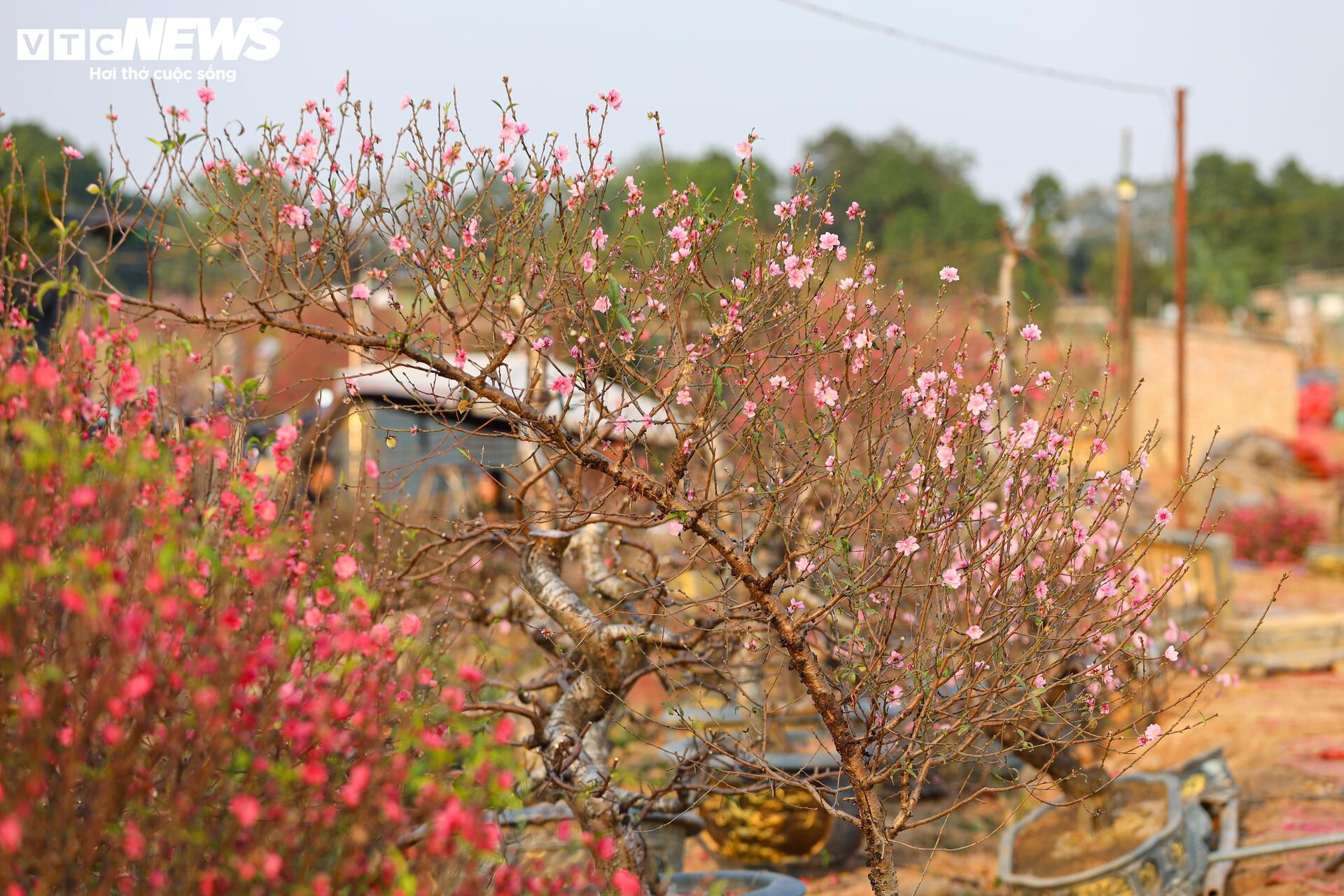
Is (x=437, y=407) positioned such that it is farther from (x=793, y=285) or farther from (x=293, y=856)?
(x=293, y=856)

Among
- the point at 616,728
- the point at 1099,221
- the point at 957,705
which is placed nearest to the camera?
the point at 957,705

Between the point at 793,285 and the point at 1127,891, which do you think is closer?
the point at 793,285

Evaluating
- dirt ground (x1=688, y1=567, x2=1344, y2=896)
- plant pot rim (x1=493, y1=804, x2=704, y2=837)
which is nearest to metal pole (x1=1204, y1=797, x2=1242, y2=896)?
dirt ground (x1=688, y1=567, x2=1344, y2=896)

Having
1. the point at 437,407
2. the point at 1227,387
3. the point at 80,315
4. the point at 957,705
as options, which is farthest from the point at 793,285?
the point at 1227,387

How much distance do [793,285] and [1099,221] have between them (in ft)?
348

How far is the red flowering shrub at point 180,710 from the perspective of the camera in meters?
2.27

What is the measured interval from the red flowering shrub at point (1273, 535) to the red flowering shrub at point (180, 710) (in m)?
20.3

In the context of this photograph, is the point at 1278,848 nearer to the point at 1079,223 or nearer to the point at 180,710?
the point at 180,710

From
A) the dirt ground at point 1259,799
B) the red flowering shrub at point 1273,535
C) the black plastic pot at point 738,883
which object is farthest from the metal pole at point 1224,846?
the red flowering shrub at point 1273,535

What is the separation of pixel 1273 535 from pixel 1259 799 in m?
14.1

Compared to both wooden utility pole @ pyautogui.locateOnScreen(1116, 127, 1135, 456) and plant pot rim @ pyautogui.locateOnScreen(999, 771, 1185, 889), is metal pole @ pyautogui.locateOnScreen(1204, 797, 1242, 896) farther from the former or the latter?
wooden utility pole @ pyautogui.locateOnScreen(1116, 127, 1135, 456)

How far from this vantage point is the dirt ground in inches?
265

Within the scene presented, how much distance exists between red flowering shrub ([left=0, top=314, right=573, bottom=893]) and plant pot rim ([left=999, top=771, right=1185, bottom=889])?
384cm

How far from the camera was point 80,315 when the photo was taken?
3094mm
